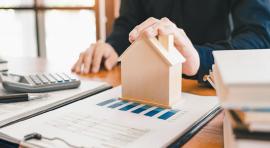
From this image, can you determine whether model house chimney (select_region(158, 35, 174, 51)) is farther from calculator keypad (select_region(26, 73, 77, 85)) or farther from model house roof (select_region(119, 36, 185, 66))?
calculator keypad (select_region(26, 73, 77, 85))

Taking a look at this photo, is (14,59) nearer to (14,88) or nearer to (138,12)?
(138,12)

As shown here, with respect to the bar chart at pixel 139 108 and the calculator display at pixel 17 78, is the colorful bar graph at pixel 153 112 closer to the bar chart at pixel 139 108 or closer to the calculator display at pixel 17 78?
the bar chart at pixel 139 108

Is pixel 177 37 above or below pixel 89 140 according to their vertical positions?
above

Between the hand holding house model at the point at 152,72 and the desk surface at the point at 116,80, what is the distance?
92mm

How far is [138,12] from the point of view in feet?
4.17

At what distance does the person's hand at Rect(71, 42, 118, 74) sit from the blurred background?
5.53ft

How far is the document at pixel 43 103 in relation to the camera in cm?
51

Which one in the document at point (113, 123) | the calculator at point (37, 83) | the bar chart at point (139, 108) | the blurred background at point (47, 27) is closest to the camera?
the document at point (113, 123)

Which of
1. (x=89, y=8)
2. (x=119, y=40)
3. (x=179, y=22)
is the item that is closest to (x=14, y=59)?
(x=119, y=40)

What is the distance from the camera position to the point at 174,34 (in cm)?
66

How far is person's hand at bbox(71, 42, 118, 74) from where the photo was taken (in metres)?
0.94

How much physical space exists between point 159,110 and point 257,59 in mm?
192

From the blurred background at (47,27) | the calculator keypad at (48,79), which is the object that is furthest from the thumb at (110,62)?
the blurred background at (47,27)

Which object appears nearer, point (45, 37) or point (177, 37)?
point (177, 37)
